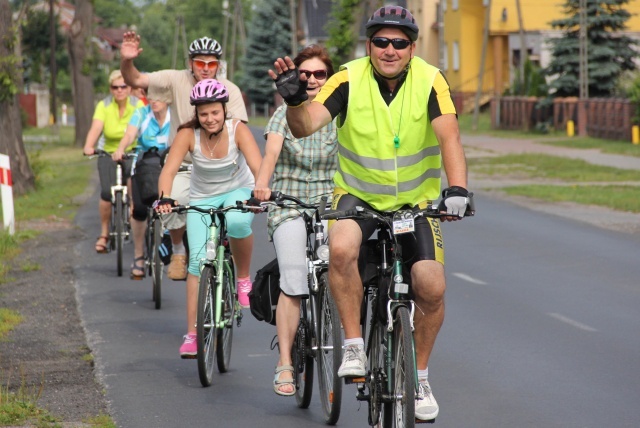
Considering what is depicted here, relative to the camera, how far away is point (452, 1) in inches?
A: 2813

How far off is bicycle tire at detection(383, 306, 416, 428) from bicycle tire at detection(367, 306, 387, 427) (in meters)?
0.08

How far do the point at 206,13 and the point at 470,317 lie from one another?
14548 cm

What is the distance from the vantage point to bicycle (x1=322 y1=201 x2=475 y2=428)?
5.41m

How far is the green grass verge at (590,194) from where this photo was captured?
20062 mm

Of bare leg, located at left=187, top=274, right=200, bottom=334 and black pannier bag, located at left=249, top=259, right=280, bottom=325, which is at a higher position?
black pannier bag, located at left=249, top=259, right=280, bottom=325

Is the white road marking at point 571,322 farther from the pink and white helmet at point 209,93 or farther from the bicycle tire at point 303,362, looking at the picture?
the pink and white helmet at point 209,93

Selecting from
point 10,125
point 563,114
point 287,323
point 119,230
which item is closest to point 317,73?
point 287,323

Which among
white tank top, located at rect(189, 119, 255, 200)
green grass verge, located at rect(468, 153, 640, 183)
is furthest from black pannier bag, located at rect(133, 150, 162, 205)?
green grass verge, located at rect(468, 153, 640, 183)

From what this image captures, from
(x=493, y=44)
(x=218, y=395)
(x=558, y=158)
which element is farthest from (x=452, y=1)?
(x=218, y=395)

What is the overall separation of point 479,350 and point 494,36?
192ft

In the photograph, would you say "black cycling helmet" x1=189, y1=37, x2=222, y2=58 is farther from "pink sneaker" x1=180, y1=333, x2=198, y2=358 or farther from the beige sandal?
the beige sandal

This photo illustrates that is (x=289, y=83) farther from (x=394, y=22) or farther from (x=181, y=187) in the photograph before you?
(x=181, y=187)

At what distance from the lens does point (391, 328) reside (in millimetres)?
5590

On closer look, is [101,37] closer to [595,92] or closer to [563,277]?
[595,92]
